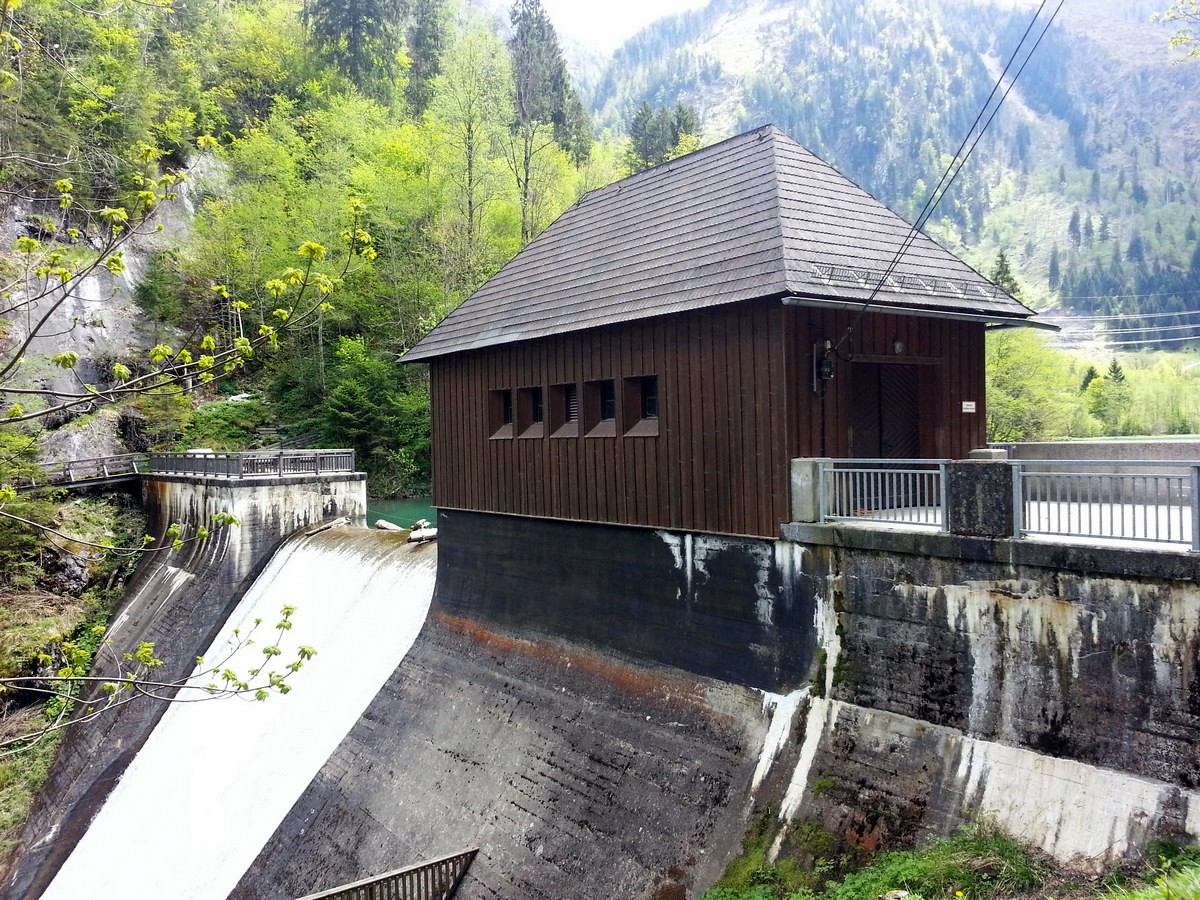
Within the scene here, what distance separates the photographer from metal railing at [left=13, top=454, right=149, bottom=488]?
23.3 meters

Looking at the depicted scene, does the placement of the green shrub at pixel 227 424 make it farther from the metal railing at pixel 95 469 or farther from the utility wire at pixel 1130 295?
the utility wire at pixel 1130 295

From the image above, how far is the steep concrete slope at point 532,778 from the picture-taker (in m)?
8.15

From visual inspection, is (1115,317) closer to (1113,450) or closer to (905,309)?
(1113,450)

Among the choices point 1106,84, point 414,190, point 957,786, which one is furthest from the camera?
point 1106,84

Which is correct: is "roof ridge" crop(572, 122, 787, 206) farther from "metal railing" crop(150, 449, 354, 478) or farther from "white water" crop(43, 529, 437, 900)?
"metal railing" crop(150, 449, 354, 478)

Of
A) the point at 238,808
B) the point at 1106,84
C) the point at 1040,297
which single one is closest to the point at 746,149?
the point at 238,808

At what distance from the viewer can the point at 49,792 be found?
15.2m

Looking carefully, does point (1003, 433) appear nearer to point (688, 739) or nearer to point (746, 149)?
point (746, 149)

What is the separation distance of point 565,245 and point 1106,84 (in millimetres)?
163945

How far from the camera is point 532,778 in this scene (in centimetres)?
976

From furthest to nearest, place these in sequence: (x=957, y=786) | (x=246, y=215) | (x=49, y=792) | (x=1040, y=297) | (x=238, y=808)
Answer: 1. (x=1040, y=297)
2. (x=246, y=215)
3. (x=49, y=792)
4. (x=238, y=808)
5. (x=957, y=786)

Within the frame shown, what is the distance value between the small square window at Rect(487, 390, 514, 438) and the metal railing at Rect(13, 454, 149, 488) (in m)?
16.5

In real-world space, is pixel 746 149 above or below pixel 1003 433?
above

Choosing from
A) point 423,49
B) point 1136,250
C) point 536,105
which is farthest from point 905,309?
point 1136,250
